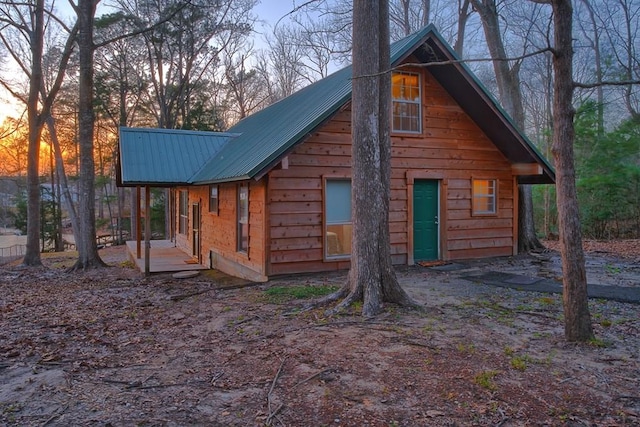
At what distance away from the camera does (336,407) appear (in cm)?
358

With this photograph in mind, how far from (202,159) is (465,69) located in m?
7.62

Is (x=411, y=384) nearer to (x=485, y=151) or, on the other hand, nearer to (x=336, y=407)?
(x=336, y=407)

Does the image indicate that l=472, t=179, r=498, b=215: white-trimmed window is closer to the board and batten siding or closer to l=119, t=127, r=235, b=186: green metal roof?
the board and batten siding

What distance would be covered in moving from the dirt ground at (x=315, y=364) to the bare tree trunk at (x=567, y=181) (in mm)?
494

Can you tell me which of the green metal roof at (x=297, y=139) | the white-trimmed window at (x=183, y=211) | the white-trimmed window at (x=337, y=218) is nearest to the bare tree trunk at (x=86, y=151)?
the green metal roof at (x=297, y=139)

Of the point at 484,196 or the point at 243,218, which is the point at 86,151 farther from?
the point at 484,196

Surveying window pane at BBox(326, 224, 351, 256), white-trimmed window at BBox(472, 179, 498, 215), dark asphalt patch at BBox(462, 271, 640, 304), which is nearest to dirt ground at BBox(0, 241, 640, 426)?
dark asphalt patch at BBox(462, 271, 640, 304)

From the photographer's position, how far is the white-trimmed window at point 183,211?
54.8 ft

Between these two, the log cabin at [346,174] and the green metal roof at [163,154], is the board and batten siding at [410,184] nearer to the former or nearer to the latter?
the log cabin at [346,174]

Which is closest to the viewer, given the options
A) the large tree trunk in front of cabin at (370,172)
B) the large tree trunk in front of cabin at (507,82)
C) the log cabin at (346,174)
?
the large tree trunk in front of cabin at (370,172)

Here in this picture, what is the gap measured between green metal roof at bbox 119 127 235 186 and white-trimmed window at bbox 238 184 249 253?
2.40 metres

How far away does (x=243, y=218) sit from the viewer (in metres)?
10.6

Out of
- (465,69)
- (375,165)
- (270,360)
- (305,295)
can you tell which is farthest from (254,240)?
(465,69)

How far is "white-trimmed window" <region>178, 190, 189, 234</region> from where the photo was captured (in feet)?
54.8
